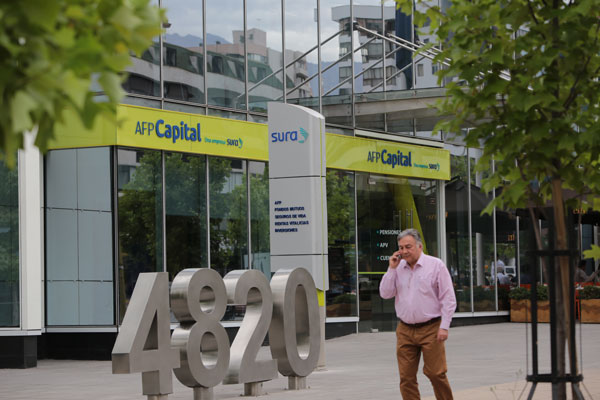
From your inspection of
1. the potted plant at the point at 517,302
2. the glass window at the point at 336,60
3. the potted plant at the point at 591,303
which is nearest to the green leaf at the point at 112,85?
the glass window at the point at 336,60

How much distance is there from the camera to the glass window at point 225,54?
20.2 metres

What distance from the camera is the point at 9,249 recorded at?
644 inches

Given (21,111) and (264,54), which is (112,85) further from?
(264,54)

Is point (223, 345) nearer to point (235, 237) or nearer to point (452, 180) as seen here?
point (235, 237)

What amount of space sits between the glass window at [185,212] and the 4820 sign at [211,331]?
6.33 metres

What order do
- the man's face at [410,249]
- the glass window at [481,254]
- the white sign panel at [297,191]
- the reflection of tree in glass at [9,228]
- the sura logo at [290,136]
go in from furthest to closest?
Answer: the glass window at [481,254] < the reflection of tree in glass at [9,228] < the sura logo at [290,136] < the white sign panel at [297,191] < the man's face at [410,249]

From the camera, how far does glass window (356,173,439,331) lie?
23125 mm

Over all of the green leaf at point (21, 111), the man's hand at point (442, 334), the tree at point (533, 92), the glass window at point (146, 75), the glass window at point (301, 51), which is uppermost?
the glass window at point (301, 51)

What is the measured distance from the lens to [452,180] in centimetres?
2652

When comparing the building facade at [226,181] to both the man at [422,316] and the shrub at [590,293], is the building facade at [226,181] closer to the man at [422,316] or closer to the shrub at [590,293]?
the shrub at [590,293]

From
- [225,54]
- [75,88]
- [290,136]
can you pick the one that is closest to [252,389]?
[290,136]

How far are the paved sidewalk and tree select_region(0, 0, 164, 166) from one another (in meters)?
6.66

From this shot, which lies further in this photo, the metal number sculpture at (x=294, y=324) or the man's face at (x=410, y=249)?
the metal number sculpture at (x=294, y=324)

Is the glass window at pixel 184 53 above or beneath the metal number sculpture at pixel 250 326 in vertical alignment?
above
